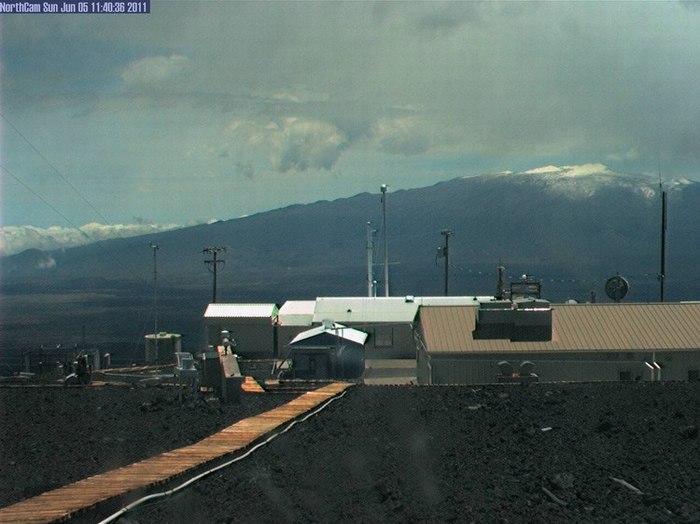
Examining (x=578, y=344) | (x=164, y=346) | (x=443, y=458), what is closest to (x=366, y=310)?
(x=164, y=346)

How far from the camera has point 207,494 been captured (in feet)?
31.2

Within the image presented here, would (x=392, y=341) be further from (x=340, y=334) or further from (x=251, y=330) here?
(x=251, y=330)

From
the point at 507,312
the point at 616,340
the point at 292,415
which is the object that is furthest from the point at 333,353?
the point at 292,415

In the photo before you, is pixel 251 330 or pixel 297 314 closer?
pixel 251 330

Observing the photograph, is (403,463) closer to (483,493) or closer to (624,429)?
(483,493)

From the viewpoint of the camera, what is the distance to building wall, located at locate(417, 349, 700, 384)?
2983 centimetres

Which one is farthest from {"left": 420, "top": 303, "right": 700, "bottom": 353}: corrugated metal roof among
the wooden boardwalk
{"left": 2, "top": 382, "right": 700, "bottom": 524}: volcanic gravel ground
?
the wooden boardwalk

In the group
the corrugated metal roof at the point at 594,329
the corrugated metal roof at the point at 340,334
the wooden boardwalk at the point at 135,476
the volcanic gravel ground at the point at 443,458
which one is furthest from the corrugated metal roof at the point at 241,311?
the wooden boardwalk at the point at 135,476

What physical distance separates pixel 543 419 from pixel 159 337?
4671cm

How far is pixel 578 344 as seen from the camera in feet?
113

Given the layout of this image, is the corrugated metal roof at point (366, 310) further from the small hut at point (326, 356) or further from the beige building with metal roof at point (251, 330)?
the small hut at point (326, 356)

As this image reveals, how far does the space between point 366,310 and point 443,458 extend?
39470mm

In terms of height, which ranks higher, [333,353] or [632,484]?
[632,484]

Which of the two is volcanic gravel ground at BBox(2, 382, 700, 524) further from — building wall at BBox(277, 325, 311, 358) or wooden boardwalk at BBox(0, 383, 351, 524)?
building wall at BBox(277, 325, 311, 358)
